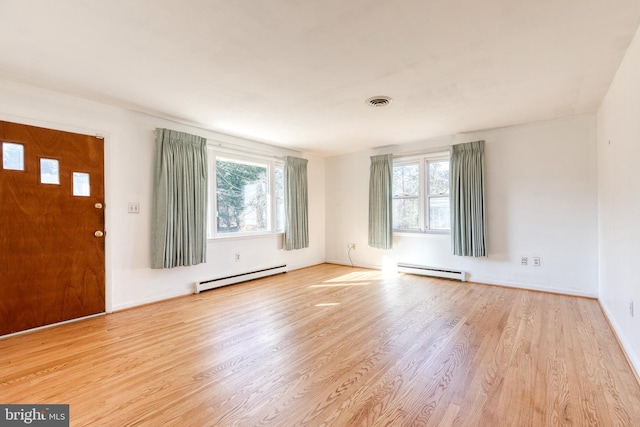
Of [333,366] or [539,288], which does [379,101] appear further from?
[539,288]

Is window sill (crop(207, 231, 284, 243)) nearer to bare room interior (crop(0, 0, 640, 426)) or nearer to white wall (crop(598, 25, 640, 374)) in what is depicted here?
bare room interior (crop(0, 0, 640, 426))

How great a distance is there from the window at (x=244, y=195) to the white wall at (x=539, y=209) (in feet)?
9.11

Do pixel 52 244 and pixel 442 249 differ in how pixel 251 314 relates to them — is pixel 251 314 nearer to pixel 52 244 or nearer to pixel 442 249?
pixel 52 244

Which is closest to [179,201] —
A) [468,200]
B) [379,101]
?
[379,101]

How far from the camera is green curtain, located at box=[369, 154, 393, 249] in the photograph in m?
5.39

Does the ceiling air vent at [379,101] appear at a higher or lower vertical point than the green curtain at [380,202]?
higher

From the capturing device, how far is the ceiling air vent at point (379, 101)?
3139 millimetres

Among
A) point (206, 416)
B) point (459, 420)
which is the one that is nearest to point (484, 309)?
point (459, 420)

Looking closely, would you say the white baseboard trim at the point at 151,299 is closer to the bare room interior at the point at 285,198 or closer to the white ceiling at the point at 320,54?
the bare room interior at the point at 285,198

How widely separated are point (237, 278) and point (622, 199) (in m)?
4.63

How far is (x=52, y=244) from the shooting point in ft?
9.68

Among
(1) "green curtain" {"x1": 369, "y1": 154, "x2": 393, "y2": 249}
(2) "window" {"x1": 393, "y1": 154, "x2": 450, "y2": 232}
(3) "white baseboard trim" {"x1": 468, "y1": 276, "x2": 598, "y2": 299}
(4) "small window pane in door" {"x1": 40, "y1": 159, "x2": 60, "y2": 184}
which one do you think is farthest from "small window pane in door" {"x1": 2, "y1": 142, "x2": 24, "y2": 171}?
(3) "white baseboard trim" {"x1": 468, "y1": 276, "x2": 598, "y2": 299}

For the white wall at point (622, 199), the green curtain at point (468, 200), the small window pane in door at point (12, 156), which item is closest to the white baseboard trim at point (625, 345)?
Answer: the white wall at point (622, 199)

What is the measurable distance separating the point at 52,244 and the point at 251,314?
7.13 feet
